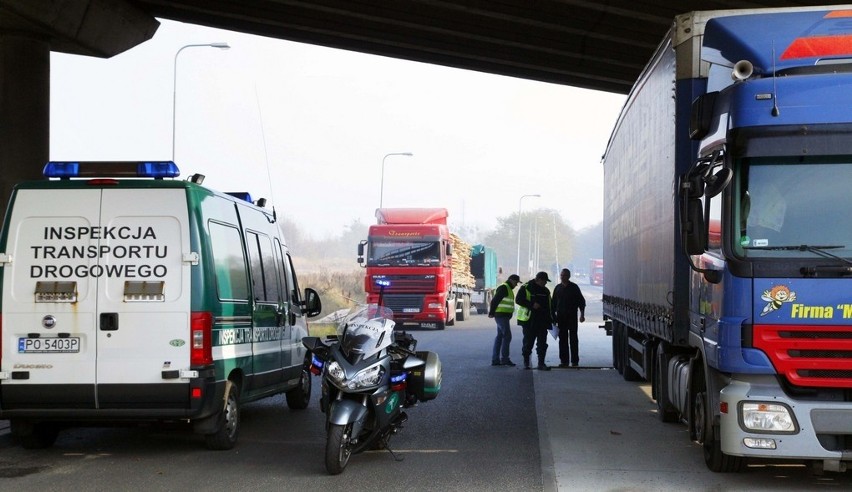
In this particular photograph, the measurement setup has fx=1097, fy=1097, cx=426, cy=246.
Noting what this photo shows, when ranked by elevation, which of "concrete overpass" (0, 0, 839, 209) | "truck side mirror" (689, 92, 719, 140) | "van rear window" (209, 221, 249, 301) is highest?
"concrete overpass" (0, 0, 839, 209)

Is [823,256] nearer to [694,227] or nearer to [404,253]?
[694,227]

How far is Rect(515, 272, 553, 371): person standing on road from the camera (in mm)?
18406

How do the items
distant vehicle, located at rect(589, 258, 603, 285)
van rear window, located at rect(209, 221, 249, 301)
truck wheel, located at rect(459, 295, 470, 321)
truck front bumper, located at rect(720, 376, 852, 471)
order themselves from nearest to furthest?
truck front bumper, located at rect(720, 376, 852, 471) → van rear window, located at rect(209, 221, 249, 301) → truck wheel, located at rect(459, 295, 470, 321) → distant vehicle, located at rect(589, 258, 603, 285)

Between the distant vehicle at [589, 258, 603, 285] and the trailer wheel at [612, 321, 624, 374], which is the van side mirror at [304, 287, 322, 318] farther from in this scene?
the distant vehicle at [589, 258, 603, 285]

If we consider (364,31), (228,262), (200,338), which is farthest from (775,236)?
(364,31)

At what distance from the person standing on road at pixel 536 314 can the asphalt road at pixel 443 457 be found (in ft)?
14.4

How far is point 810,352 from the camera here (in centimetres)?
740

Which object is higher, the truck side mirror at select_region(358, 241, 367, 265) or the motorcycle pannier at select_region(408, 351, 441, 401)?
the truck side mirror at select_region(358, 241, 367, 265)

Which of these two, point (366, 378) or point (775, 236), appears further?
point (366, 378)

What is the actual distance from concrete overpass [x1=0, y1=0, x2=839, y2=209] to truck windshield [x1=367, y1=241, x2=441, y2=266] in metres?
8.06

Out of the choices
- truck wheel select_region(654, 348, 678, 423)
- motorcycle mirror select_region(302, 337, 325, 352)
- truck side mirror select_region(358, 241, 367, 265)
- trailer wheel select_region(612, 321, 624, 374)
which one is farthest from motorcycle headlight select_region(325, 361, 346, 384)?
truck side mirror select_region(358, 241, 367, 265)

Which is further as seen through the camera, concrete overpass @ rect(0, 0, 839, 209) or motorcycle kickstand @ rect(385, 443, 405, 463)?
concrete overpass @ rect(0, 0, 839, 209)

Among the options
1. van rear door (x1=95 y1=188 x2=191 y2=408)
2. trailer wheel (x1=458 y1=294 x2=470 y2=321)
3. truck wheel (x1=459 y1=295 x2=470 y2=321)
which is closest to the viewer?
van rear door (x1=95 y1=188 x2=191 y2=408)

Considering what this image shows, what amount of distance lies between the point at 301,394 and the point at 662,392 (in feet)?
14.1
